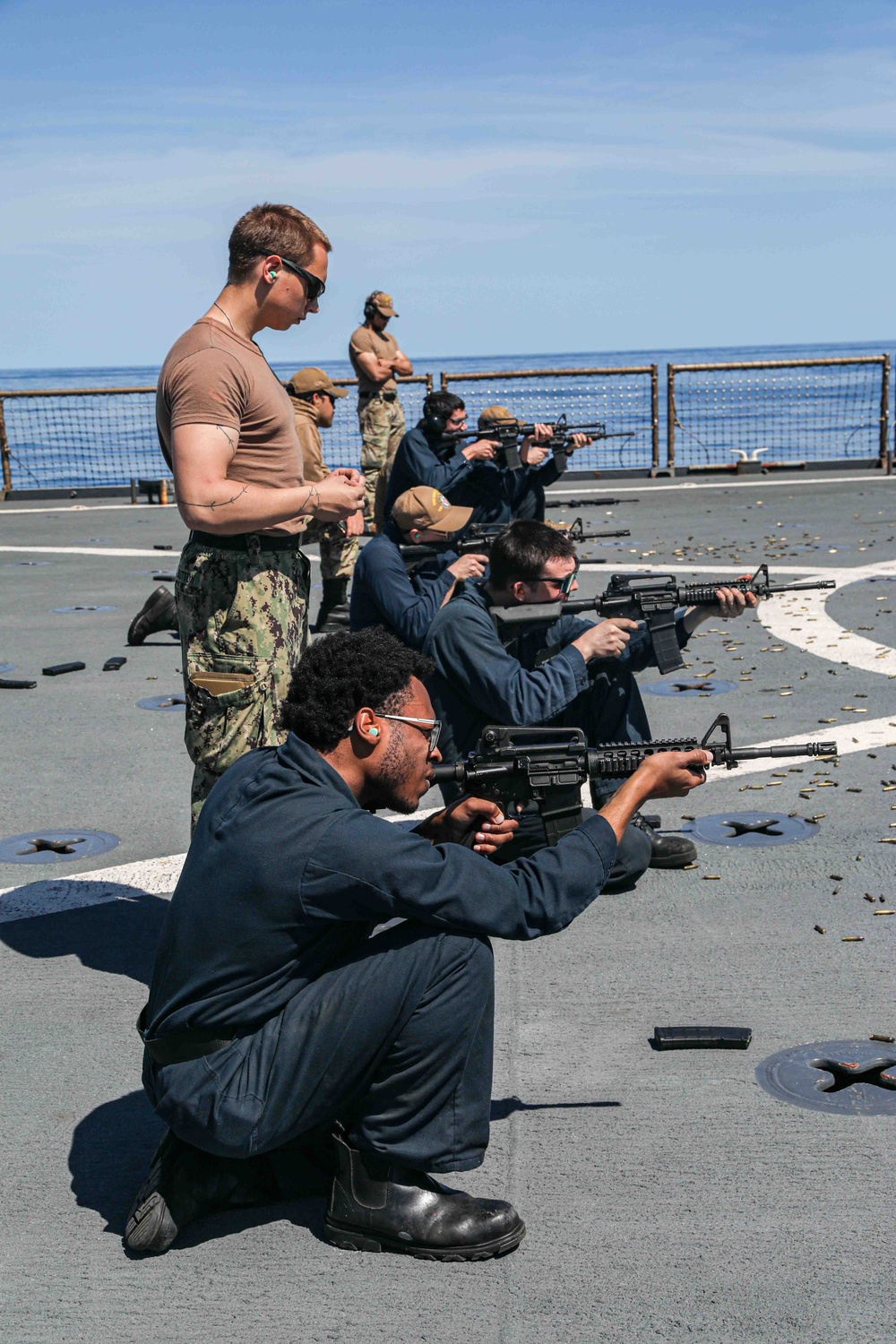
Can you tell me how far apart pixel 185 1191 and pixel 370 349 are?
34.6 ft

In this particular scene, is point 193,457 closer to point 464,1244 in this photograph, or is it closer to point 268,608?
point 268,608

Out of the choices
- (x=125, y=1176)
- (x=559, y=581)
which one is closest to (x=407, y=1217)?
(x=125, y=1176)

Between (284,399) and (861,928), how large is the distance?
99.8 inches

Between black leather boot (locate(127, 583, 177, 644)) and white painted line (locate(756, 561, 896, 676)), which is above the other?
black leather boot (locate(127, 583, 177, 644))

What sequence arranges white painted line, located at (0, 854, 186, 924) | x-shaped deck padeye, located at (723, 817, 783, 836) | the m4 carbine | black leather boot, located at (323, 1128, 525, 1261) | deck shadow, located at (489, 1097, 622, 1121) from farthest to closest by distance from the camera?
the m4 carbine
x-shaped deck padeye, located at (723, 817, 783, 836)
white painted line, located at (0, 854, 186, 924)
deck shadow, located at (489, 1097, 622, 1121)
black leather boot, located at (323, 1128, 525, 1261)

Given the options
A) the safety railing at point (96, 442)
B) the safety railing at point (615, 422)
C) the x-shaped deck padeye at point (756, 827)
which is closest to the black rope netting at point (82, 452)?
the safety railing at point (96, 442)

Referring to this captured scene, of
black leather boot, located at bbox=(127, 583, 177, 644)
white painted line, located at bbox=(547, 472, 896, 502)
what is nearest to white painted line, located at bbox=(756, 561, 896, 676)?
black leather boot, located at bbox=(127, 583, 177, 644)

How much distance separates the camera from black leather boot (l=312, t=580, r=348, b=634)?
33.6ft

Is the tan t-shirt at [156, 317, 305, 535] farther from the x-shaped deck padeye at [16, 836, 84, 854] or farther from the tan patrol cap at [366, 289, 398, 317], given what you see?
the tan patrol cap at [366, 289, 398, 317]

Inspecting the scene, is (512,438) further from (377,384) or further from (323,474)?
(377,384)

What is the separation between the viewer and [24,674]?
30.0 feet

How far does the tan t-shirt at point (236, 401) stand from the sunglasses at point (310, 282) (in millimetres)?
220

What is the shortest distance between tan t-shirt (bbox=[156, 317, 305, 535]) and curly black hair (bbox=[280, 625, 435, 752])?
0.97 m

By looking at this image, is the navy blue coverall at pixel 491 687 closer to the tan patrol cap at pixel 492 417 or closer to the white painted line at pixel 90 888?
the white painted line at pixel 90 888
